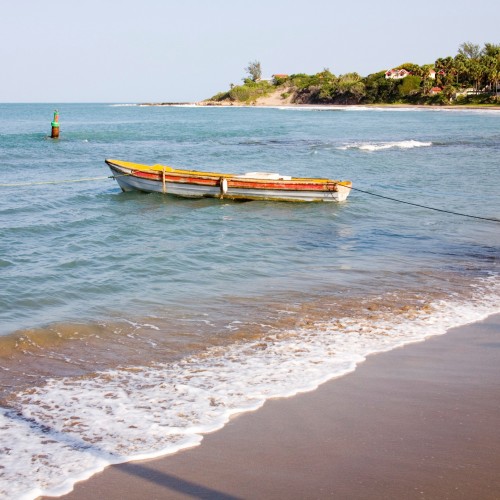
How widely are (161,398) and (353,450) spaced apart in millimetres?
1979

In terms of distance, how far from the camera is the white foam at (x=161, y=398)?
4902 millimetres

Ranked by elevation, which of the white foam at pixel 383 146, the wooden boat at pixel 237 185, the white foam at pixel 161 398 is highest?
the white foam at pixel 383 146

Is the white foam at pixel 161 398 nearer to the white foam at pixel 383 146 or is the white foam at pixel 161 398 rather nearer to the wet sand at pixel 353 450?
the wet sand at pixel 353 450

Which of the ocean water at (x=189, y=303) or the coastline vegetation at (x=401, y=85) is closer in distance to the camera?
the ocean water at (x=189, y=303)

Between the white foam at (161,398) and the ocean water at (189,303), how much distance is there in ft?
0.07

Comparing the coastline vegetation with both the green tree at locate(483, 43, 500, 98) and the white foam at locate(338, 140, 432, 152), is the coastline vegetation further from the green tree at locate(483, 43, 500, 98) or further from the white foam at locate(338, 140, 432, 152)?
the white foam at locate(338, 140, 432, 152)

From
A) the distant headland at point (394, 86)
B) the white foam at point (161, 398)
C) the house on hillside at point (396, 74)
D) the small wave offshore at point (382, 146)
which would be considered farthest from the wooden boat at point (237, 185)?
the house on hillside at point (396, 74)

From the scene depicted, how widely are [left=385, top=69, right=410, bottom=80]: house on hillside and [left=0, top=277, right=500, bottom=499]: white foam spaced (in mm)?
133032

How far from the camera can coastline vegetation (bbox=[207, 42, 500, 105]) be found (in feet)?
366

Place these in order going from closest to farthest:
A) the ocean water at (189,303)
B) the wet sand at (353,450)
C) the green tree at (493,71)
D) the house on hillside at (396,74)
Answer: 1. the wet sand at (353,450)
2. the ocean water at (189,303)
3. the green tree at (493,71)
4. the house on hillside at (396,74)

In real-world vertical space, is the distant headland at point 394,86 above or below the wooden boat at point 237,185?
above

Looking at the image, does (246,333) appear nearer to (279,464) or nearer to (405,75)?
(279,464)

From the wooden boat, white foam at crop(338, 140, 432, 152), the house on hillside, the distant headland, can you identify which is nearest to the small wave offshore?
white foam at crop(338, 140, 432, 152)

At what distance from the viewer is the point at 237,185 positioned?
1947 centimetres
